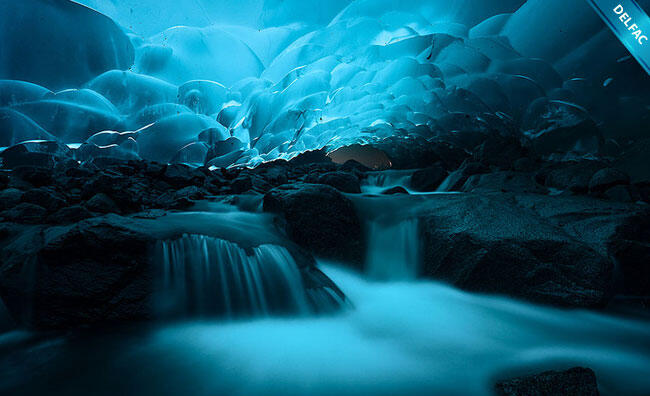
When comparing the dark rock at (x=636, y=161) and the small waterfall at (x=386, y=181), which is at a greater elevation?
the small waterfall at (x=386, y=181)

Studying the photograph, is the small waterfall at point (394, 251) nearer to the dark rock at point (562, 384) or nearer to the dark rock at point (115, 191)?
the dark rock at point (562, 384)

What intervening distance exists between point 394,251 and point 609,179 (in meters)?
3.30

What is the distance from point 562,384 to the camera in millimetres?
918

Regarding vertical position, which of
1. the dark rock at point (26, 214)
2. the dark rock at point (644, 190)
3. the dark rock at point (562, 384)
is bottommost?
the dark rock at point (562, 384)

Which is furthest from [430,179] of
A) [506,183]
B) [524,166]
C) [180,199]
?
[180,199]

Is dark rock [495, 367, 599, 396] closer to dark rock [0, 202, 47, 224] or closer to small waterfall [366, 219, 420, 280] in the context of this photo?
small waterfall [366, 219, 420, 280]

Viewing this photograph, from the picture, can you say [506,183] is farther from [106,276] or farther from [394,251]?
[106,276]

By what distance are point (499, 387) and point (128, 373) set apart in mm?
1717

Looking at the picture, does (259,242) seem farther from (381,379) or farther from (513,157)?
(513,157)

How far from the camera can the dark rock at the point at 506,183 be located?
4.60 metres

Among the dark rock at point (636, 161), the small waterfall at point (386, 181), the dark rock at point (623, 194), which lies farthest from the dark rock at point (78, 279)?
the dark rock at point (636, 161)

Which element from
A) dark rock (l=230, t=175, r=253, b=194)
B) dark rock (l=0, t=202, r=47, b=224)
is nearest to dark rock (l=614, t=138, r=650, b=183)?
dark rock (l=230, t=175, r=253, b=194)

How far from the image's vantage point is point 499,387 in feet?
3.69

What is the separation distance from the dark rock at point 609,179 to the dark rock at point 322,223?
352 centimetres
